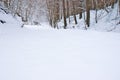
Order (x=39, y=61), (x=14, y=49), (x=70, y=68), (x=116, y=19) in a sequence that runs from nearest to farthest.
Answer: (x=70, y=68), (x=39, y=61), (x=14, y=49), (x=116, y=19)

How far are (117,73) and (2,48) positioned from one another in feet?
9.78

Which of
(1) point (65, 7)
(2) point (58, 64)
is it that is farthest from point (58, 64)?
(1) point (65, 7)

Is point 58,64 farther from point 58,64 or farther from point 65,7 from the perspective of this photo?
point 65,7

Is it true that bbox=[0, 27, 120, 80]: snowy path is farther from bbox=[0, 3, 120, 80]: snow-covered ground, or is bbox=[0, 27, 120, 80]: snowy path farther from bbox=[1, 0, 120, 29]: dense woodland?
bbox=[1, 0, 120, 29]: dense woodland

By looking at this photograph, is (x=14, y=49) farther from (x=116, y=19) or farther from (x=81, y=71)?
(x=116, y=19)

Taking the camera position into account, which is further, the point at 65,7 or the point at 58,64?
the point at 65,7

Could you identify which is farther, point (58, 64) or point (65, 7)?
point (65, 7)

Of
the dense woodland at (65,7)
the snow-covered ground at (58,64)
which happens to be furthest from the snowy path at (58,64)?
the dense woodland at (65,7)

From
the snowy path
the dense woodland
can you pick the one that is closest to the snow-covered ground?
the snowy path

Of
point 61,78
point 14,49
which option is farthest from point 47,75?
point 14,49

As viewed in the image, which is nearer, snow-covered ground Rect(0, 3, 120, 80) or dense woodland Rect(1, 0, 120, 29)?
snow-covered ground Rect(0, 3, 120, 80)

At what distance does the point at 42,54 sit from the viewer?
4.95 metres

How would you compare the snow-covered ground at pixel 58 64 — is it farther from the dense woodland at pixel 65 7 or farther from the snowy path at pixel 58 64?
the dense woodland at pixel 65 7

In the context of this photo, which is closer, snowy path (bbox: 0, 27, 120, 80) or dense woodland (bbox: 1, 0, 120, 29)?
snowy path (bbox: 0, 27, 120, 80)
